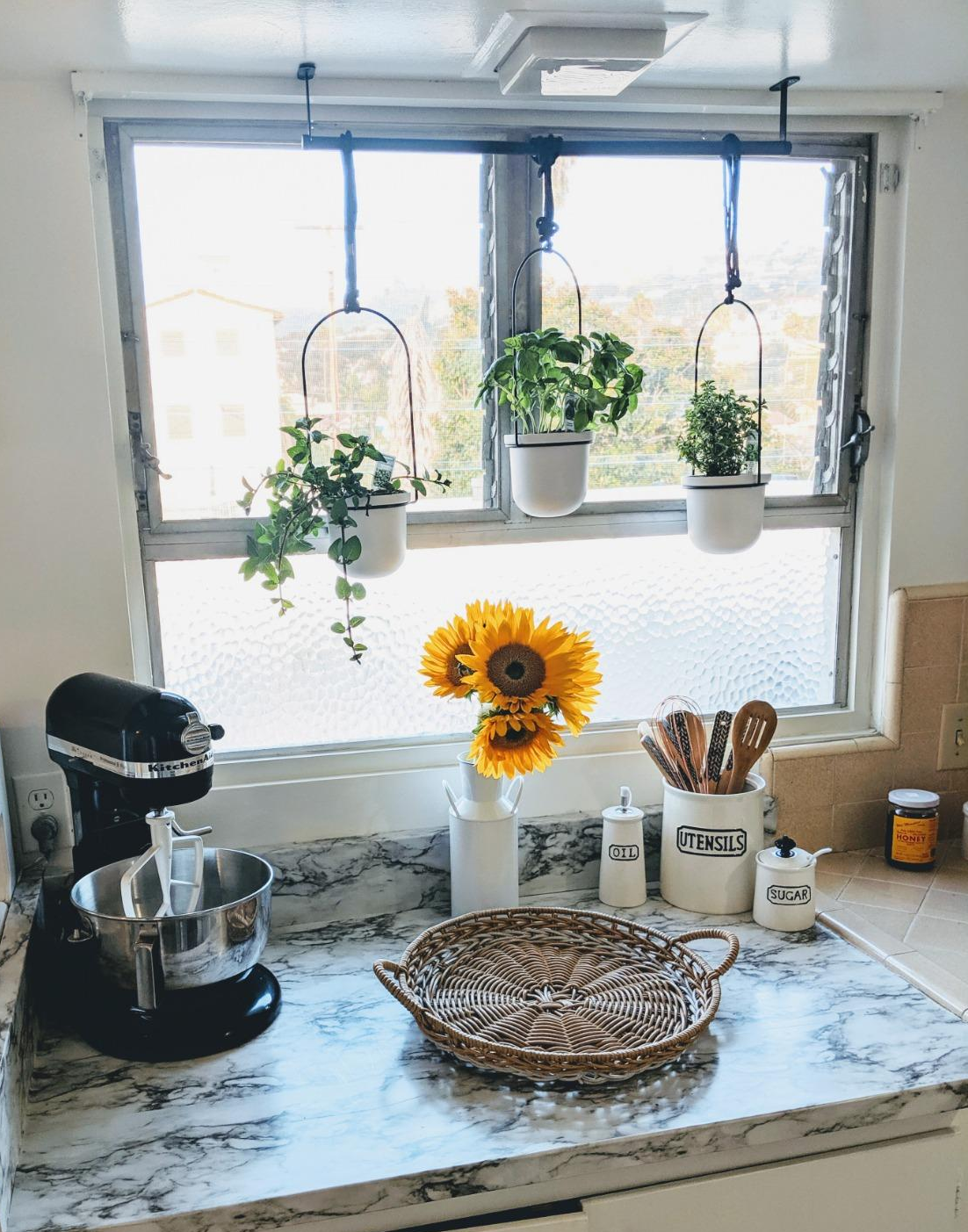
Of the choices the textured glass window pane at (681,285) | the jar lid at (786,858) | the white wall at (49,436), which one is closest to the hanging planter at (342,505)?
the white wall at (49,436)

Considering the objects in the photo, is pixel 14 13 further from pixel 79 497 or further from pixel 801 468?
pixel 801 468

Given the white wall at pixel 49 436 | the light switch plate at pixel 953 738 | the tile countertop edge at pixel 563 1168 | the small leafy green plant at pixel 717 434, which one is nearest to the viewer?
the tile countertop edge at pixel 563 1168

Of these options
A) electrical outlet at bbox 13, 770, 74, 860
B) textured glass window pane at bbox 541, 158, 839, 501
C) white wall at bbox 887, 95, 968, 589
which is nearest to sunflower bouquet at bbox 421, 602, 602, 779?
textured glass window pane at bbox 541, 158, 839, 501

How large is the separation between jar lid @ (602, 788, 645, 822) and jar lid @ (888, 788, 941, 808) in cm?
44

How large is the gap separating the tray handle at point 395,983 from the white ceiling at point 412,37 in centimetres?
111

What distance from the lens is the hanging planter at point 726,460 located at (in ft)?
5.38

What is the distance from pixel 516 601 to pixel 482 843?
0.42 meters

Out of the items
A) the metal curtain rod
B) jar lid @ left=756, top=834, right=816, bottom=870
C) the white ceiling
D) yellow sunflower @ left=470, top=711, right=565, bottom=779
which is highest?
the white ceiling

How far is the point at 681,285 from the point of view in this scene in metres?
1.72

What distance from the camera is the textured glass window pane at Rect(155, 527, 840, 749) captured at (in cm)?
167

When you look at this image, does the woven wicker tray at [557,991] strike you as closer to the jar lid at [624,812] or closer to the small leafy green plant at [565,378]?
the jar lid at [624,812]

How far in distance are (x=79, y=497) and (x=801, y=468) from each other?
116 centimetres

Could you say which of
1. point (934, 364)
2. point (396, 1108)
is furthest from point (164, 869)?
point (934, 364)

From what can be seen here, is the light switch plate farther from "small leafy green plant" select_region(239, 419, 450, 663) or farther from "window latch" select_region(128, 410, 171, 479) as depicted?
"window latch" select_region(128, 410, 171, 479)
